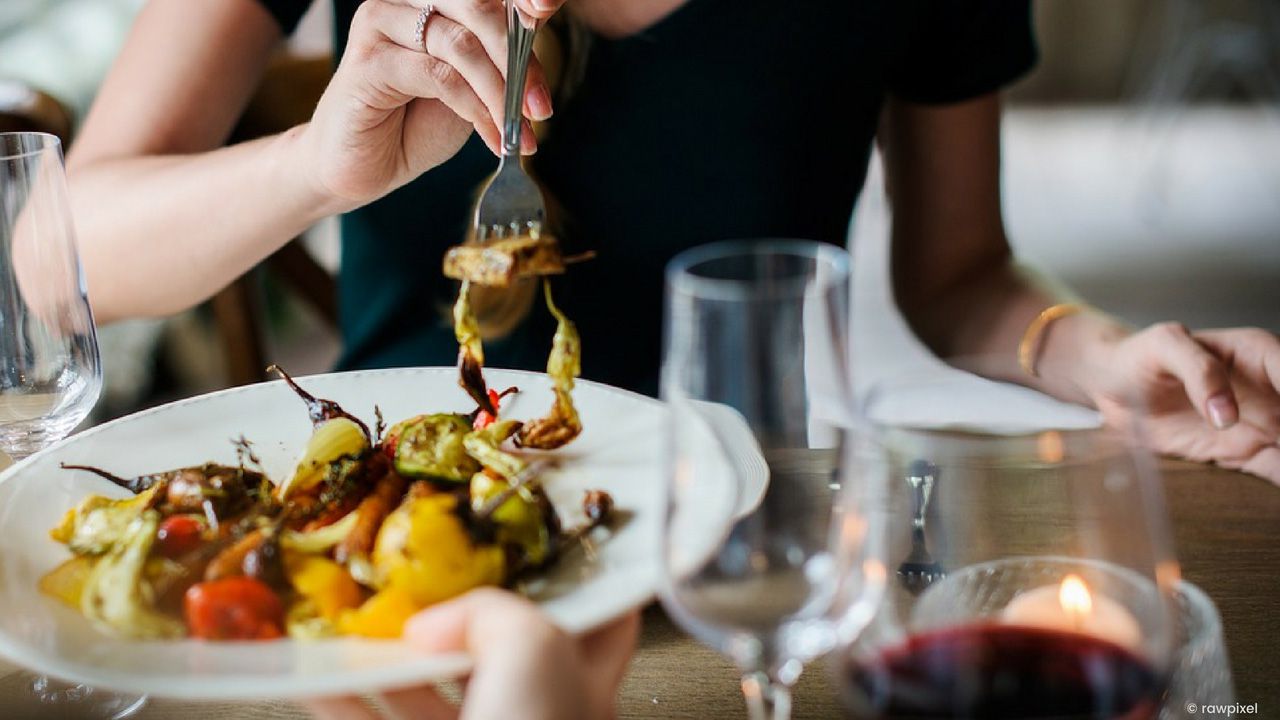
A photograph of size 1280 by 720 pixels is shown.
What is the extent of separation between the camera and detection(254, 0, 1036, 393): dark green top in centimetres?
130

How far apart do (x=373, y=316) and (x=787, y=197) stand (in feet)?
1.56

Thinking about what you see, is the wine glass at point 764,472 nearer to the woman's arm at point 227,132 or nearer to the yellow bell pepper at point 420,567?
the yellow bell pepper at point 420,567

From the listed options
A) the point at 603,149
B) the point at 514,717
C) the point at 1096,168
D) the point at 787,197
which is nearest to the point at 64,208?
the point at 514,717

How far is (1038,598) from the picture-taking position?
21.8 inches

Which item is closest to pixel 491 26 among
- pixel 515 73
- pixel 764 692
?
pixel 515 73

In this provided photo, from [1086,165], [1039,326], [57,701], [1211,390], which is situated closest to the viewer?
[57,701]

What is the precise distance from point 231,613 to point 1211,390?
0.70m

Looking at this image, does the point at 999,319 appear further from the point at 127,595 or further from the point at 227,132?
the point at 127,595

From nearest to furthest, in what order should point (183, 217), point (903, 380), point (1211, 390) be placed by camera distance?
1. point (903, 380)
2. point (1211, 390)
3. point (183, 217)

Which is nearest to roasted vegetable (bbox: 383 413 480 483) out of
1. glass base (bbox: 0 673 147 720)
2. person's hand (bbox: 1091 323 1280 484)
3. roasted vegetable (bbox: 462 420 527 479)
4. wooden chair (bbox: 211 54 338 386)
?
roasted vegetable (bbox: 462 420 527 479)

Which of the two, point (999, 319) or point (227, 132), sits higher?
point (227, 132)

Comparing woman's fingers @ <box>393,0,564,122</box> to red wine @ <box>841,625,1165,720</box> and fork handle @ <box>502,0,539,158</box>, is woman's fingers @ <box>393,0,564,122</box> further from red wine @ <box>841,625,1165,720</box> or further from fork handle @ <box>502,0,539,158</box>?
red wine @ <box>841,625,1165,720</box>

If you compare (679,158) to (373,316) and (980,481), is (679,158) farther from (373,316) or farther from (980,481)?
(980,481)

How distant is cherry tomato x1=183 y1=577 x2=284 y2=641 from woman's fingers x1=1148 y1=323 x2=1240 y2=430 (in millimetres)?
663
